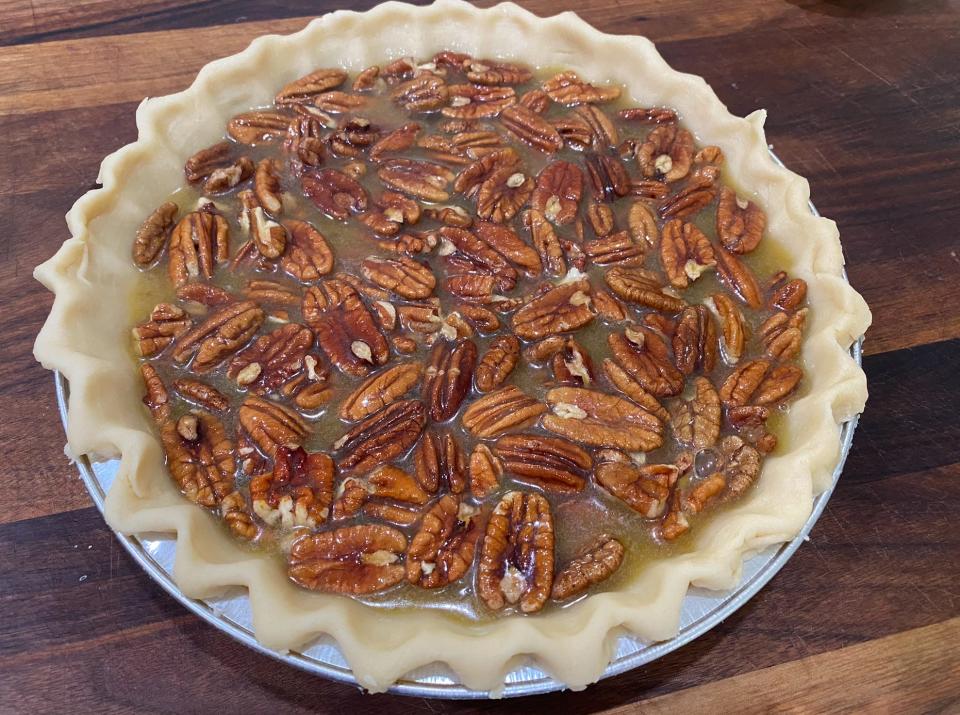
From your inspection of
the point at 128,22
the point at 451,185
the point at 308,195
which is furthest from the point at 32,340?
the point at 128,22

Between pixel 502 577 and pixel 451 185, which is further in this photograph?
pixel 451 185

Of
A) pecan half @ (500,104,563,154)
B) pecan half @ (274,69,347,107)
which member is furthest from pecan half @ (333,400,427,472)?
pecan half @ (274,69,347,107)

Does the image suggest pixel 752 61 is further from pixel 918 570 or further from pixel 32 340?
pixel 32 340

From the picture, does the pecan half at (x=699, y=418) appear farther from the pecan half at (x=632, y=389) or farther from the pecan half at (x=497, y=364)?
the pecan half at (x=497, y=364)

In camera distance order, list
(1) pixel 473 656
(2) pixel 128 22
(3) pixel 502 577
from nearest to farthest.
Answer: (1) pixel 473 656 < (3) pixel 502 577 < (2) pixel 128 22

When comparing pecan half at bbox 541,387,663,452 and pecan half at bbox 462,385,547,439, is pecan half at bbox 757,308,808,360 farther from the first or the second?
pecan half at bbox 462,385,547,439

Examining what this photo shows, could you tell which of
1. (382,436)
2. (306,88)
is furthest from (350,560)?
(306,88)

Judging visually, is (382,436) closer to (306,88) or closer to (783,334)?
(783,334)

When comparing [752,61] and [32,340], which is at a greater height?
[752,61]
